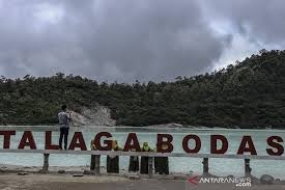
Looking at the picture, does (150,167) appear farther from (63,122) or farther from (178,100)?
(178,100)

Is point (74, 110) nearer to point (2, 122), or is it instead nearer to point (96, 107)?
point (96, 107)

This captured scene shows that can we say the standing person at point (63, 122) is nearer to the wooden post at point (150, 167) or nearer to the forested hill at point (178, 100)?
the wooden post at point (150, 167)

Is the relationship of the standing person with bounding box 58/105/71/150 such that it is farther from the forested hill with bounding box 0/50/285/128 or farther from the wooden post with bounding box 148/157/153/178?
the forested hill with bounding box 0/50/285/128

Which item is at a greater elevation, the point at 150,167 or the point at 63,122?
the point at 63,122

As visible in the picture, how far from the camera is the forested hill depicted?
125 meters

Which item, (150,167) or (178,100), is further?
(178,100)

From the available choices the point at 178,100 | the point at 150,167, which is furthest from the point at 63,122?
the point at 178,100

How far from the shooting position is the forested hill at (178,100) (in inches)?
4921

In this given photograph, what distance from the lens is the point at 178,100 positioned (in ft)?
460

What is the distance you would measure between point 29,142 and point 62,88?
11961 cm

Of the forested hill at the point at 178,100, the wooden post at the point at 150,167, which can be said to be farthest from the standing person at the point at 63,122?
the forested hill at the point at 178,100

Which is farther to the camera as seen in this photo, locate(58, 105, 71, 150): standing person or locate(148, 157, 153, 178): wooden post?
locate(58, 105, 71, 150): standing person

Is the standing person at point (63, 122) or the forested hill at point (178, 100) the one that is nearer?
the standing person at point (63, 122)

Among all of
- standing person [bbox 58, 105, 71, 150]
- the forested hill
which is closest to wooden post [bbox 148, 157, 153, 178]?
standing person [bbox 58, 105, 71, 150]
